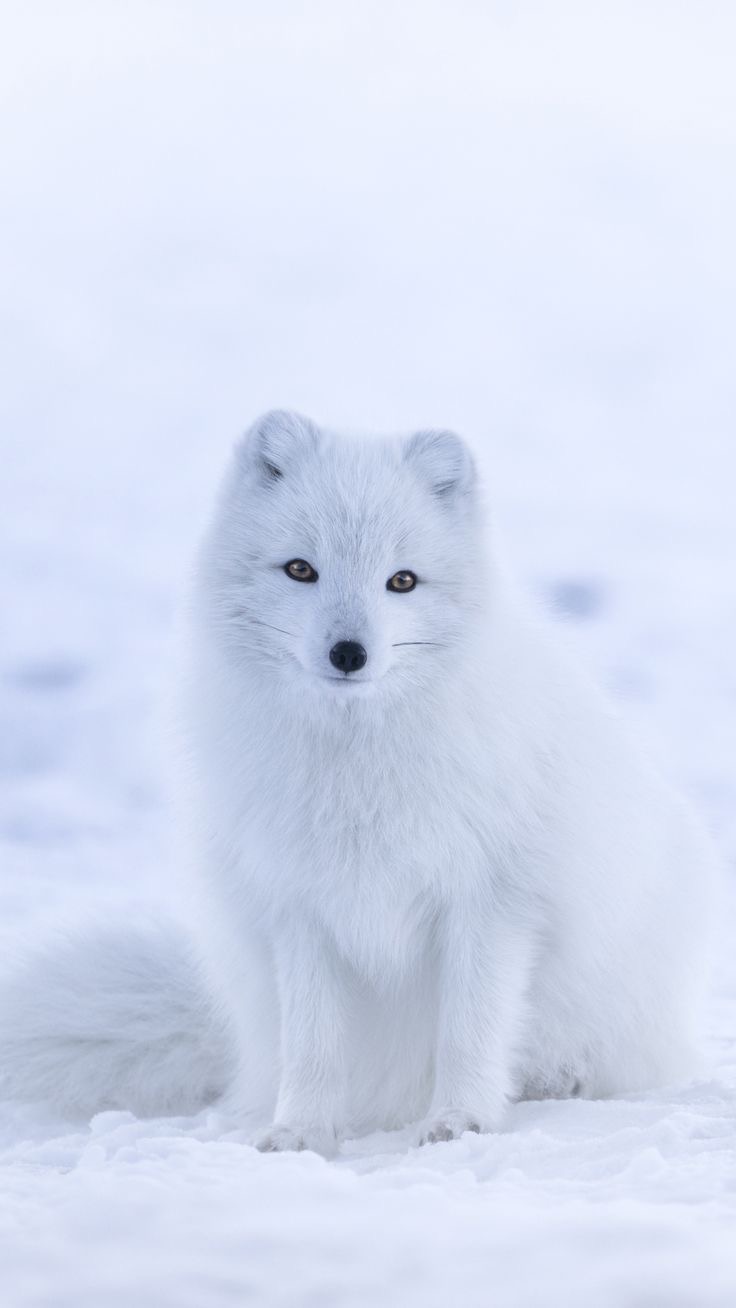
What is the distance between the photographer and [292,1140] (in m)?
2.45

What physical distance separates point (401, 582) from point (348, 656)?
192 mm

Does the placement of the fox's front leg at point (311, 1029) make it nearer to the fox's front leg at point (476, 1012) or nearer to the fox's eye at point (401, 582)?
the fox's front leg at point (476, 1012)

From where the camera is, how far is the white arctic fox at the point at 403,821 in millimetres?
2447

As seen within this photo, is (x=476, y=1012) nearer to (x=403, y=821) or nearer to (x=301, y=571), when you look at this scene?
(x=403, y=821)

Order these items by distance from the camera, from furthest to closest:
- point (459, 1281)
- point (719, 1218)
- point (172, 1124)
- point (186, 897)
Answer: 1. point (186, 897)
2. point (172, 1124)
3. point (719, 1218)
4. point (459, 1281)

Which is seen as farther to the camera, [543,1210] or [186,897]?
[186,897]

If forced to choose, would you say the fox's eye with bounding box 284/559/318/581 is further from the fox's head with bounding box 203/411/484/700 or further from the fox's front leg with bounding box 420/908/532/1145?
the fox's front leg with bounding box 420/908/532/1145

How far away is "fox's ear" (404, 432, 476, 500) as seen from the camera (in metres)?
2.57

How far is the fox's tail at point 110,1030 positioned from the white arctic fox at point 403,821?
0.19 meters

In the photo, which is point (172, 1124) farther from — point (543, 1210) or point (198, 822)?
point (543, 1210)

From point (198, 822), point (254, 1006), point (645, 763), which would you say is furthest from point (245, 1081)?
point (645, 763)

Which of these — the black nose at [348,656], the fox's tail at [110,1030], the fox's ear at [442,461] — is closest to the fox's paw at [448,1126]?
the fox's tail at [110,1030]

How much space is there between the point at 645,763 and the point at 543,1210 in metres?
1.29

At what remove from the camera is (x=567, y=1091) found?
109 inches
